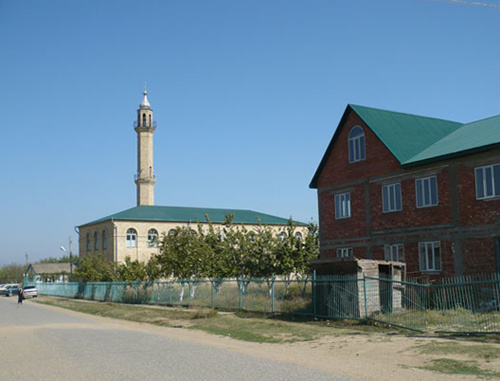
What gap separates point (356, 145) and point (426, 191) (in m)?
5.26

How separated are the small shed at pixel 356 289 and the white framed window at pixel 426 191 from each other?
4.98m

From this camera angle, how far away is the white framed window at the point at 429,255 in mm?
24766

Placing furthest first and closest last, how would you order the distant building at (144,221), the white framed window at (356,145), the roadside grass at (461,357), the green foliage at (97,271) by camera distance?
the distant building at (144,221)
the green foliage at (97,271)
the white framed window at (356,145)
the roadside grass at (461,357)

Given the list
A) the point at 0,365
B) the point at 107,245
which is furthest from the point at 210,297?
the point at 107,245

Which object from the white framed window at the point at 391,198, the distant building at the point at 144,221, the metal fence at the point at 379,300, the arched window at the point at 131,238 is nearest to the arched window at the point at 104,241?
the distant building at the point at 144,221

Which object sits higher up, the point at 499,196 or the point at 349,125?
the point at 349,125

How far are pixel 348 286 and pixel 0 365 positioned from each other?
11.4 m

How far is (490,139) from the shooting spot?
23.1 m

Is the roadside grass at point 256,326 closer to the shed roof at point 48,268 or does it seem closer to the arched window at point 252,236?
the arched window at point 252,236

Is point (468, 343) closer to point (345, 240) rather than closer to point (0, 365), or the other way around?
point (0, 365)

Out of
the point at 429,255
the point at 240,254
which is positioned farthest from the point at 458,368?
the point at 240,254

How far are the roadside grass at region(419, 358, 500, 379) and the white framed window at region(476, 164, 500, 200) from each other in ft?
41.6

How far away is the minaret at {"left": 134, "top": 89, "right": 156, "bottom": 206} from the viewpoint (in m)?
74.9

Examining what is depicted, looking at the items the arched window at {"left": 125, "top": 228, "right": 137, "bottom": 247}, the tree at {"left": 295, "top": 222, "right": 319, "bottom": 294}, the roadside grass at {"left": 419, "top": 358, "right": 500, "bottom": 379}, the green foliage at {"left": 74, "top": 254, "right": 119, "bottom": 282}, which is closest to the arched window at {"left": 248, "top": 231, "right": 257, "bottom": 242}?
the tree at {"left": 295, "top": 222, "right": 319, "bottom": 294}
